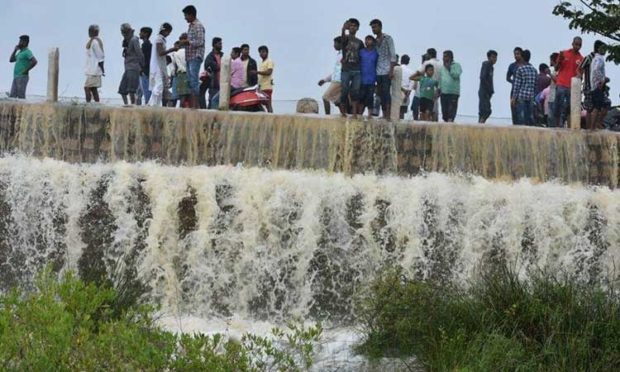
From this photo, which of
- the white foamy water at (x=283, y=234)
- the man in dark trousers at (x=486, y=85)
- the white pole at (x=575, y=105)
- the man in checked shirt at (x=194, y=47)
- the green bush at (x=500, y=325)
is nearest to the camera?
the green bush at (x=500, y=325)

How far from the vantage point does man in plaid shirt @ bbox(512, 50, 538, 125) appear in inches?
817

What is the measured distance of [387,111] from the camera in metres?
19.9

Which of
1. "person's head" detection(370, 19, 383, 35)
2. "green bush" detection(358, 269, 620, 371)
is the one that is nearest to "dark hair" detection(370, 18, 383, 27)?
"person's head" detection(370, 19, 383, 35)

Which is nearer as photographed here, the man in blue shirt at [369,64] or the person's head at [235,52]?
the man in blue shirt at [369,64]

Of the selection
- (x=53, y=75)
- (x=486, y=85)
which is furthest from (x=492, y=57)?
(x=53, y=75)

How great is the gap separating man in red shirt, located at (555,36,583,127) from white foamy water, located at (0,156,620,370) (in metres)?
2.11

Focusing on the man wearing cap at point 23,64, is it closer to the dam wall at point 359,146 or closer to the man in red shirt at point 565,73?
the dam wall at point 359,146

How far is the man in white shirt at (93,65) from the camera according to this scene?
69.2 ft

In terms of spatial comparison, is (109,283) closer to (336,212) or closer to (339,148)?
(336,212)

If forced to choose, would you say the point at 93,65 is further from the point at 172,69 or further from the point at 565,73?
the point at 565,73

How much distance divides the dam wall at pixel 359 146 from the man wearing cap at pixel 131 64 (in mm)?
1354

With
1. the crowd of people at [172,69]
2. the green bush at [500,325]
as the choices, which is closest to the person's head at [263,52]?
the crowd of people at [172,69]

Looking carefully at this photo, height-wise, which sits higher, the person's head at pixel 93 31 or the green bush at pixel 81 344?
the person's head at pixel 93 31

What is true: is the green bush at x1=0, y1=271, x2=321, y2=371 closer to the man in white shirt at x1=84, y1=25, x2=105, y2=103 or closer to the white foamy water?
the white foamy water
